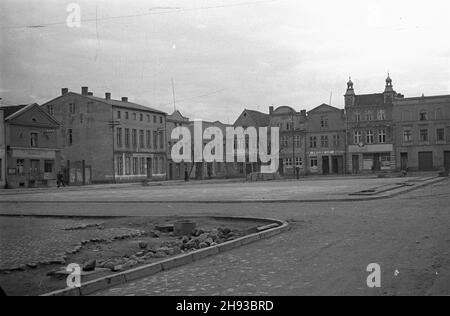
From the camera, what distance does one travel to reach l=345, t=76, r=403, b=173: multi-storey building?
75.9 metres

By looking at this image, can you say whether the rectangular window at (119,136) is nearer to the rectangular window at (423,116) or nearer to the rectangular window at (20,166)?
the rectangular window at (20,166)

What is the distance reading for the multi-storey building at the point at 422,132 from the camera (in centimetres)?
7281

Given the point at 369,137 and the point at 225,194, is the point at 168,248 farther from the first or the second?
the point at 369,137

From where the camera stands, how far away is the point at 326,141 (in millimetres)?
80750

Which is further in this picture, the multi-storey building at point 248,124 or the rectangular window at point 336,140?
the multi-storey building at point 248,124

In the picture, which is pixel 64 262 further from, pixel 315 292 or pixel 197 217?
pixel 197 217

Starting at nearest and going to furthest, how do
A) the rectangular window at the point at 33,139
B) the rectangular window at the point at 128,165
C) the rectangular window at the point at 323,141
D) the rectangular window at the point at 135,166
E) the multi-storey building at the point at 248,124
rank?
the rectangular window at the point at 33,139, the rectangular window at the point at 128,165, the rectangular window at the point at 135,166, the rectangular window at the point at 323,141, the multi-storey building at the point at 248,124

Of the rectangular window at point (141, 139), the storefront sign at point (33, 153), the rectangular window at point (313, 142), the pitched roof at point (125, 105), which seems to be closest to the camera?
the storefront sign at point (33, 153)

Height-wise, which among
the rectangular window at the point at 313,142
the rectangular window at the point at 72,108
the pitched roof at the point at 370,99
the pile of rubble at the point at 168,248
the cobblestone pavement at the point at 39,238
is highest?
the pitched roof at the point at 370,99

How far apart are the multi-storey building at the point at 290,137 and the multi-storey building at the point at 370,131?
25.1 ft

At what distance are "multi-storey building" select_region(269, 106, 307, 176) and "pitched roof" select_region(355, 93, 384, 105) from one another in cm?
916

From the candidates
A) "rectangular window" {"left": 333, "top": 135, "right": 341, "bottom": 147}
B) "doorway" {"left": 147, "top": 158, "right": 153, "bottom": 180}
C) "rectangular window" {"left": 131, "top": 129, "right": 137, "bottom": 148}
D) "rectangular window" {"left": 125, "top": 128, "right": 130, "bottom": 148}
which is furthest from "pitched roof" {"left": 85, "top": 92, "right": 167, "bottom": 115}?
"rectangular window" {"left": 333, "top": 135, "right": 341, "bottom": 147}

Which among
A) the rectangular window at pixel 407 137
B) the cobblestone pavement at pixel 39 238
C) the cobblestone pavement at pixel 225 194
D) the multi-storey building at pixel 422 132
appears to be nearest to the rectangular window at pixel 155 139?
the multi-storey building at pixel 422 132
